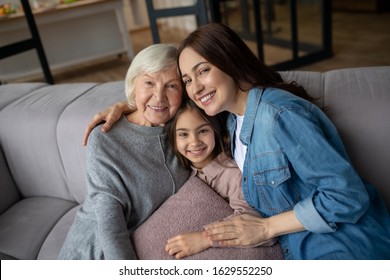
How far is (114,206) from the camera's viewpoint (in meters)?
1.16

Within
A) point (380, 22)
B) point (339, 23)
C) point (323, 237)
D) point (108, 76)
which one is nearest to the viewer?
point (323, 237)

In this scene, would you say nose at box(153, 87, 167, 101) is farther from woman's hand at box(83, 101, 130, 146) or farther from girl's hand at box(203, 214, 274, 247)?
girl's hand at box(203, 214, 274, 247)

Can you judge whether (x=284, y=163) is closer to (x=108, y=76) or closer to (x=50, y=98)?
(x=50, y=98)

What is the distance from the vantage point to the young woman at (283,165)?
0.91 m

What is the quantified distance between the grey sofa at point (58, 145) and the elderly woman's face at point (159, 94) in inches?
14.0

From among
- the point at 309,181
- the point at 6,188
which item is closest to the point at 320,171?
the point at 309,181

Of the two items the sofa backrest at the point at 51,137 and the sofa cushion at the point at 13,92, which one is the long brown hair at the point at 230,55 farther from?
the sofa cushion at the point at 13,92

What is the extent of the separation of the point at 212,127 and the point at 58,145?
2.45ft

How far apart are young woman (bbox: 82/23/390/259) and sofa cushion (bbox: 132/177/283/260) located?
1.4 inches

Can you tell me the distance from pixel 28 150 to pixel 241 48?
1108 mm

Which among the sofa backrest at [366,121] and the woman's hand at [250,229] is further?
the sofa backrest at [366,121]

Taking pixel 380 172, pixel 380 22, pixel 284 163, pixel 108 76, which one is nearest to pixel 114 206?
pixel 284 163

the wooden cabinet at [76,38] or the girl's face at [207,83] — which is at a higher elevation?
the girl's face at [207,83]

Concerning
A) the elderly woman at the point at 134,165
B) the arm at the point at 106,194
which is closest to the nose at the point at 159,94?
the elderly woman at the point at 134,165
